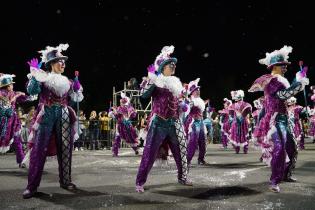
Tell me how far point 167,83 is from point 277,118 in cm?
181

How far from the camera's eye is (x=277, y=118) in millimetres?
6789

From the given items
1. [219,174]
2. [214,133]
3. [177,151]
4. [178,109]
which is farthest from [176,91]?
[214,133]

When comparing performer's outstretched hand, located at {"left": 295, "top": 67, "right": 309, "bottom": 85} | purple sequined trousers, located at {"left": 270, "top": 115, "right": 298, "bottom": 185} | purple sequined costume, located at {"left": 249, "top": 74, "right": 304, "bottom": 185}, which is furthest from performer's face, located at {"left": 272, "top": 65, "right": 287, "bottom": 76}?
purple sequined trousers, located at {"left": 270, "top": 115, "right": 298, "bottom": 185}

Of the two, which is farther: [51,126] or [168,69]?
[168,69]

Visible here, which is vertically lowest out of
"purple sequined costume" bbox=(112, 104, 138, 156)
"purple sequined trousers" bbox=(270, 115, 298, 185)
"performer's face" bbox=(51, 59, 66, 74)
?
"purple sequined trousers" bbox=(270, 115, 298, 185)

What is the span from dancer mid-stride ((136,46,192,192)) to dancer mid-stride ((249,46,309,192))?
130cm

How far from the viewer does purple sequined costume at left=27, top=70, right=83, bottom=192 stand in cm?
629

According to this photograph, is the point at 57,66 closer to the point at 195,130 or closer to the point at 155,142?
the point at 155,142

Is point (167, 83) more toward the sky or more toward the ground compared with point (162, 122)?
more toward the sky

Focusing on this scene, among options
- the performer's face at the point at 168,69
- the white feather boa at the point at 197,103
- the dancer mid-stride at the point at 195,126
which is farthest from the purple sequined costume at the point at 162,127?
the white feather boa at the point at 197,103

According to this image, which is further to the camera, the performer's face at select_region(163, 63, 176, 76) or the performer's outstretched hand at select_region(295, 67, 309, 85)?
the performer's face at select_region(163, 63, 176, 76)

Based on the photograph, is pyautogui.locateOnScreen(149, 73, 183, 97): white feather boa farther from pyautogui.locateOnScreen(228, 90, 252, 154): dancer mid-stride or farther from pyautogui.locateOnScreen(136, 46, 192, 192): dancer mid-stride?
pyautogui.locateOnScreen(228, 90, 252, 154): dancer mid-stride

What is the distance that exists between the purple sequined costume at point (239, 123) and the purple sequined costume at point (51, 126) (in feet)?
28.3

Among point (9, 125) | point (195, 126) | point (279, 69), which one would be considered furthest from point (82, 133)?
point (279, 69)
